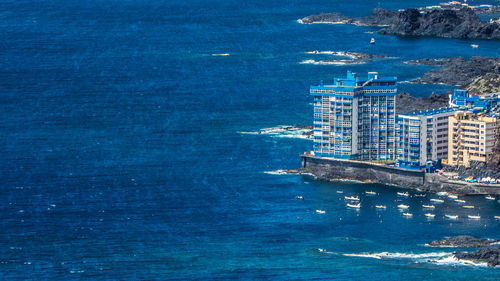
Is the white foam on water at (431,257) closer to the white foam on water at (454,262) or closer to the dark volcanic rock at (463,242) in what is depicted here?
the white foam on water at (454,262)

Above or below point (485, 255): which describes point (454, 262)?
below

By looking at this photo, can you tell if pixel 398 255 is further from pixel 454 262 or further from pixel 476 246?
pixel 476 246

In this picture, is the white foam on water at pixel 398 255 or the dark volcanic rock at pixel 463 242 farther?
the dark volcanic rock at pixel 463 242

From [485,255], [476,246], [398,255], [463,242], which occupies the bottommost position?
A: [398,255]

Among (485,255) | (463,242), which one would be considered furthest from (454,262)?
(463,242)

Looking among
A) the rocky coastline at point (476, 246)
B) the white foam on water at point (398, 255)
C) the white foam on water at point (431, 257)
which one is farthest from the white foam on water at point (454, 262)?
the white foam on water at point (398, 255)

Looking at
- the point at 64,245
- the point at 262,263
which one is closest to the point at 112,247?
the point at 64,245
